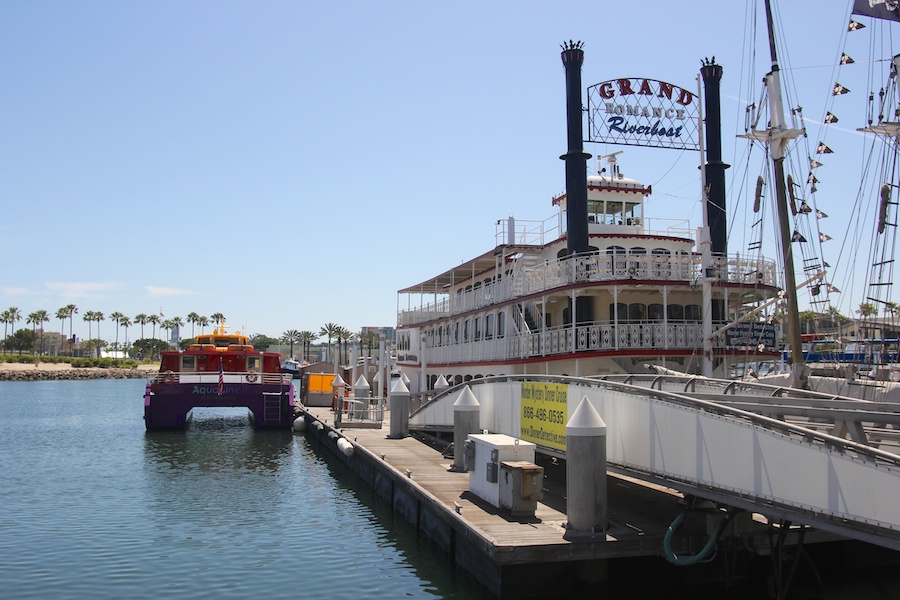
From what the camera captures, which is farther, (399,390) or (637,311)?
(399,390)

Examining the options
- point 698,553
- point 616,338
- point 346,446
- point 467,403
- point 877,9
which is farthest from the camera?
point 346,446

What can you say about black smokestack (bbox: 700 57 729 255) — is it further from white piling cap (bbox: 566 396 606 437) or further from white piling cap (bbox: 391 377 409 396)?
white piling cap (bbox: 566 396 606 437)

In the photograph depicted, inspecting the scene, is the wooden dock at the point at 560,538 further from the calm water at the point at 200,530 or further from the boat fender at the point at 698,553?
the calm water at the point at 200,530

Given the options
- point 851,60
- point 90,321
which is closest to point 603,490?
point 851,60

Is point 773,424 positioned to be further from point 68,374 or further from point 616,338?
point 68,374

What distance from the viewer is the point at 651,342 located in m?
23.8

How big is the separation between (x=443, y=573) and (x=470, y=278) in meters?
25.5

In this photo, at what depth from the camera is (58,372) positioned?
131 meters

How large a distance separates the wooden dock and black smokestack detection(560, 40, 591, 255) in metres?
11.6

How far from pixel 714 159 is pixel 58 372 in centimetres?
12831

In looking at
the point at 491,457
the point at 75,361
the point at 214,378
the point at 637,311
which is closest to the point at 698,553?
Result: the point at 491,457

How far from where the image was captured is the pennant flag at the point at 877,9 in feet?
74.2

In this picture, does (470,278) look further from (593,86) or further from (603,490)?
(603,490)

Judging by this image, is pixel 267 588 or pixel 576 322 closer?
pixel 267 588
